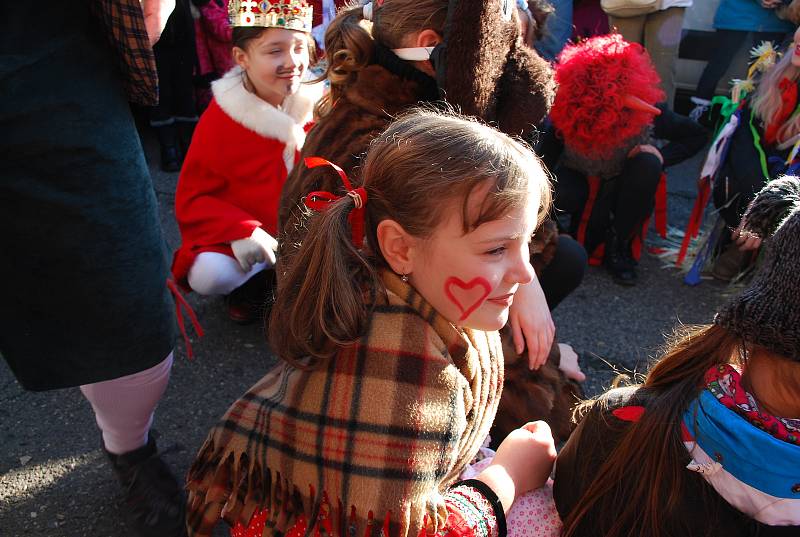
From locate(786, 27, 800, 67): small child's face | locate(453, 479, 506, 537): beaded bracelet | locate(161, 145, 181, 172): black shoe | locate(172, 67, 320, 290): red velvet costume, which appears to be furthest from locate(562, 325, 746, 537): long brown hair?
locate(161, 145, 181, 172): black shoe

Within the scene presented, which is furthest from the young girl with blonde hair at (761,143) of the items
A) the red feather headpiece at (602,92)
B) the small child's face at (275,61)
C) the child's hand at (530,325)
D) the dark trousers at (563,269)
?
the small child's face at (275,61)

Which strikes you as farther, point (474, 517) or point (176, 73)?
point (176, 73)

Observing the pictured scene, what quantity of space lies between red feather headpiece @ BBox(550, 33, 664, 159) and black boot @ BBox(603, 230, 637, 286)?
55 centimetres

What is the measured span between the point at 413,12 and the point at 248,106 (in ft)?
4.17

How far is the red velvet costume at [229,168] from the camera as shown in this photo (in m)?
2.82

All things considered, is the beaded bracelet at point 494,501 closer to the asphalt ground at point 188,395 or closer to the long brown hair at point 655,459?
the long brown hair at point 655,459

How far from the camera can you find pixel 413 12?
5.92ft

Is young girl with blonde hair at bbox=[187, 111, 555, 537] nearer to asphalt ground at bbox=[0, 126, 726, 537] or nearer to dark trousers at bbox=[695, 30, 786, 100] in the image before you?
asphalt ground at bbox=[0, 126, 726, 537]

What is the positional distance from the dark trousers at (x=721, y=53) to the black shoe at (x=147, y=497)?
5.16m

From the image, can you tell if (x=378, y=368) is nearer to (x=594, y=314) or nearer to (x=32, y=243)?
(x=32, y=243)

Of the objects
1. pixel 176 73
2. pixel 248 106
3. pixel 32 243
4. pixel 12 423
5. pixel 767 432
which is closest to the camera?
pixel 767 432

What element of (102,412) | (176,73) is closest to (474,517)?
(102,412)

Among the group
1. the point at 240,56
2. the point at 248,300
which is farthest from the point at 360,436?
the point at 240,56

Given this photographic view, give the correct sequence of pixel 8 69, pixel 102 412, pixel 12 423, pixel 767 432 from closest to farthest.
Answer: pixel 767 432
pixel 8 69
pixel 102 412
pixel 12 423
